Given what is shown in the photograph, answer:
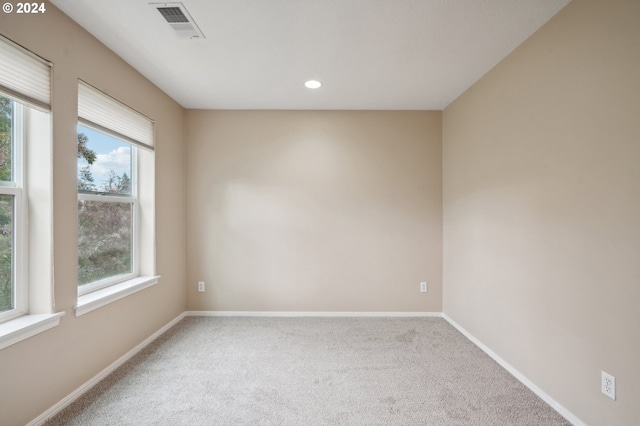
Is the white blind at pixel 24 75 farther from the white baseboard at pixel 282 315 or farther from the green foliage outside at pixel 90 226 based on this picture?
the white baseboard at pixel 282 315

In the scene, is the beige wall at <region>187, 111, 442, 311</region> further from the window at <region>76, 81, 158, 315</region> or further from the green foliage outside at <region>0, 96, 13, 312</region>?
the green foliage outside at <region>0, 96, 13, 312</region>

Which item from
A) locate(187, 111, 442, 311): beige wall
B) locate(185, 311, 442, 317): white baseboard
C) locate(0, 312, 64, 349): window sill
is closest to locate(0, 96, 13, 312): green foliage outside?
locate(0, 312, 64, 349): window sill

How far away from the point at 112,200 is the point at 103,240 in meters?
0.36

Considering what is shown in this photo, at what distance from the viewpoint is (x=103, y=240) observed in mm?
2436

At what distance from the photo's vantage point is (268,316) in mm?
3543

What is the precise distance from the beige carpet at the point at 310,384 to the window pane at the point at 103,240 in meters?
0.82

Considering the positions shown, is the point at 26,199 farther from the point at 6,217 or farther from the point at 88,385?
the point at 88,385

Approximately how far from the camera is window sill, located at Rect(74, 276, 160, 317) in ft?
6.63

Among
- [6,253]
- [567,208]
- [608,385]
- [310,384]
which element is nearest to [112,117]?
[6,253]

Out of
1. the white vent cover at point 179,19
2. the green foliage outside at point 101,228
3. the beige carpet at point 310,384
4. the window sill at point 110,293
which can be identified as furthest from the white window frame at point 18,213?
the white vent cover at point 179,19

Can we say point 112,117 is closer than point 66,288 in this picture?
No

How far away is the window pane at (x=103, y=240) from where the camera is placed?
7.26 ft

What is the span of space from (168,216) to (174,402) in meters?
1.93

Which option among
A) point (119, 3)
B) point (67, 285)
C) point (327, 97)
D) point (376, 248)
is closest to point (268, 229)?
point (376, 248)
